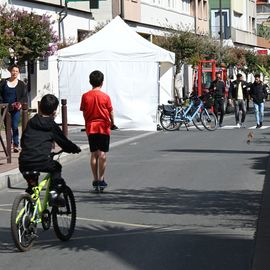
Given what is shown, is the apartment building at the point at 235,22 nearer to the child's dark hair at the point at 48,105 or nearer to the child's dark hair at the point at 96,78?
the child's dark hair at the point at 96,78

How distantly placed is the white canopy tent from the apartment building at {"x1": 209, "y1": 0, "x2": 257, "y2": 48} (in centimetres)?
3884

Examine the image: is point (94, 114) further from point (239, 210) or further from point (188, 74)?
point (188, 74)

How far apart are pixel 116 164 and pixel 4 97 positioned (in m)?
2.76

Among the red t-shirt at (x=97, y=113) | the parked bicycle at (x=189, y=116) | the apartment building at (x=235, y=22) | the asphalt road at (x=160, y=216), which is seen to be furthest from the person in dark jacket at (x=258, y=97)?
the apartment building at (x=235, y=22)

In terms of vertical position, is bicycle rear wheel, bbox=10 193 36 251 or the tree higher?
the tree

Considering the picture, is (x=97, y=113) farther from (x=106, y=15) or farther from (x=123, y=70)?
(x=106, y=15)

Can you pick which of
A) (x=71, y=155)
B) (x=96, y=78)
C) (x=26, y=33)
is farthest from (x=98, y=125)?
(x=26, y=33)

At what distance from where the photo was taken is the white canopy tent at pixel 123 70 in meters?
25.3

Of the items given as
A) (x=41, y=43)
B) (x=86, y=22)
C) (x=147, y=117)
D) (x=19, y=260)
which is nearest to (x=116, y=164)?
(x=19, y=260)

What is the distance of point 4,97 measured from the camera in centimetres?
1616

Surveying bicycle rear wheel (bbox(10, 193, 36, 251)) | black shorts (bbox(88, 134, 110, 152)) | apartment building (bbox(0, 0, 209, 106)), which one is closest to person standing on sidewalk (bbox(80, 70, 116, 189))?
black shorts (bbox(88, 134, 110, 152))

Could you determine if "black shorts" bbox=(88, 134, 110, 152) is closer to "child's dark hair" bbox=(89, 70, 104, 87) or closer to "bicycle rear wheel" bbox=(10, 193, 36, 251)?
"child's dark hair" bbox=(89, 70, 104, 87)

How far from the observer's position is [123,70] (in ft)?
83.7

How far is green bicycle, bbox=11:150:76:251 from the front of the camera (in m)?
7.46
